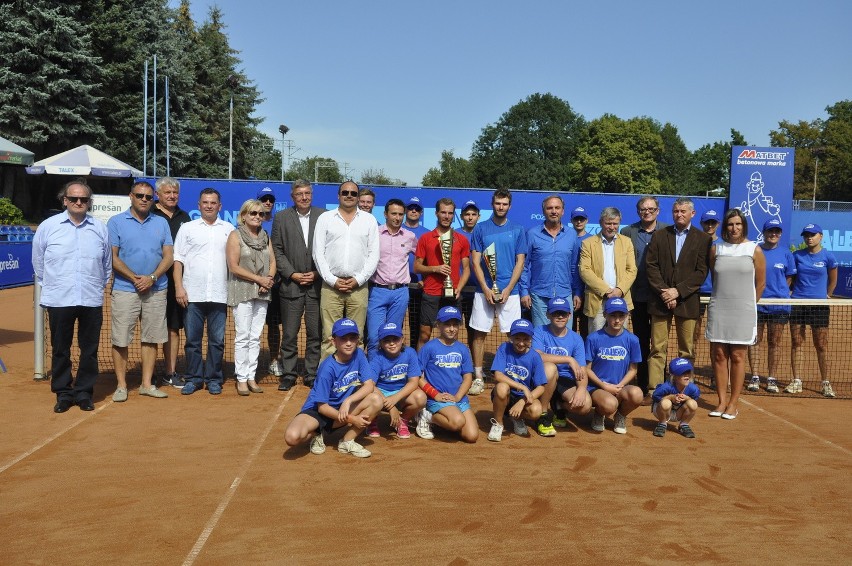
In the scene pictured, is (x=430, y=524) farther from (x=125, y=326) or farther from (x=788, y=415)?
(x=788, y=415)

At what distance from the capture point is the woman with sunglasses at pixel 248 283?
305 inches

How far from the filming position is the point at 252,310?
7875 millimetres

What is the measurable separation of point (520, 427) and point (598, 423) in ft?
2.62

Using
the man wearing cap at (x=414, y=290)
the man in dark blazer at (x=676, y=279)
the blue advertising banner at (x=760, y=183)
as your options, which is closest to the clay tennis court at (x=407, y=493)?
the man in dark blazer at (x=676, y=279)

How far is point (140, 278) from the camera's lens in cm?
747

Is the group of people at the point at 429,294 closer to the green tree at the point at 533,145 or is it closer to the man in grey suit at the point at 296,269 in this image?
the man in grey suit at the point at 296,269

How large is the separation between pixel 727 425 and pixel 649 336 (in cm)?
129

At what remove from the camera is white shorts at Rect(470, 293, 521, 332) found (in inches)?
311

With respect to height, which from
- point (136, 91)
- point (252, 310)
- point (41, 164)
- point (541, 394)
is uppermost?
point (136, 91)

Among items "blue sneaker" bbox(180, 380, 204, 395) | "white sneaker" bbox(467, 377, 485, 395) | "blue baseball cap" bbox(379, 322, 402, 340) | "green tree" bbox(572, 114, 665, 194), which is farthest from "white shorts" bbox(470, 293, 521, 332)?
"green tree" bbox(572, 114, 665, 194)

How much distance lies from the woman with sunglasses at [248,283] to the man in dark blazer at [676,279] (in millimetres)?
4177

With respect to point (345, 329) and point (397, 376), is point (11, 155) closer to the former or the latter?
point (345, 329)

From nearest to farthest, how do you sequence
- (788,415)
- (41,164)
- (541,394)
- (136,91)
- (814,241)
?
(541,394) → (788,415) → (814,241) → (41,164) → (136,91)

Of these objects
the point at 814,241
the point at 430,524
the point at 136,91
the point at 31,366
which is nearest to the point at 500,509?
the point at 430,524
